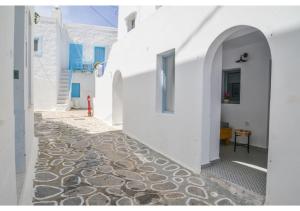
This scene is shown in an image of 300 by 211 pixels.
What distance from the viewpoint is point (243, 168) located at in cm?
421

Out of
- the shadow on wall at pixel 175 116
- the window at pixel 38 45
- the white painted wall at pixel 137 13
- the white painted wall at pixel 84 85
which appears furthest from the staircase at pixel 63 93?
the shadow on wall at pixel 175 116

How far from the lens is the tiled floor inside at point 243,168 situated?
Answer: 3498 mm

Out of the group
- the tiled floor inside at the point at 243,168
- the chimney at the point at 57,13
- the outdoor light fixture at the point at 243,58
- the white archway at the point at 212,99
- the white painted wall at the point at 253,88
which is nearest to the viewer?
the tiled floor inside at the point at 243,168

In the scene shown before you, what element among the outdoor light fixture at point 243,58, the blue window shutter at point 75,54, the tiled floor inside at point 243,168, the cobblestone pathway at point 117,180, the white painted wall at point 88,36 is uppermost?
the white painted wall at point 88,36

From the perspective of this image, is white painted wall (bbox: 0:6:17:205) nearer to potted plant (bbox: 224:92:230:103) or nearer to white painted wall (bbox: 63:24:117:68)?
potted plant (bbox: 224:92:230:103)

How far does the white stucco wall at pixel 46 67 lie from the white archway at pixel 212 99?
1417 centimetres

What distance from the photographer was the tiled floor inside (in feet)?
11.5

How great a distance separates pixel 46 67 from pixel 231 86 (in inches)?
541

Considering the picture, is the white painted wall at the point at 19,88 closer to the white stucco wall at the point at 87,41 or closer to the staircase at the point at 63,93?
the staircase at the point at 63,93

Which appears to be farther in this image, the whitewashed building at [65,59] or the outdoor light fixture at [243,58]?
the whitewashed building at [65,59]

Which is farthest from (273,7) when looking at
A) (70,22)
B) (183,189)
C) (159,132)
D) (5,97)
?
(70,22)

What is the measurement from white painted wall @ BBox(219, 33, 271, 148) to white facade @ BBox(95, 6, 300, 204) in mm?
533

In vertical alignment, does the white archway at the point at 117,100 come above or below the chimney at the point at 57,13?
below

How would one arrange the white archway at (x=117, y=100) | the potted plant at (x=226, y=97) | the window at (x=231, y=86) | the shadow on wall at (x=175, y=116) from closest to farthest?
the shadow on wall at (x=175, y=116) < the window at (x=231, y=86) < the potted plant at (x=226, y=97) < the white archway at (x=117, y=100)
